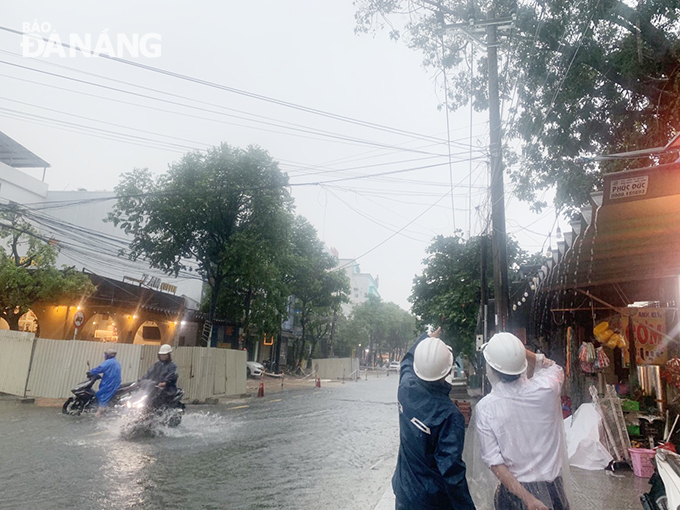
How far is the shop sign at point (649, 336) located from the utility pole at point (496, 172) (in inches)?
107

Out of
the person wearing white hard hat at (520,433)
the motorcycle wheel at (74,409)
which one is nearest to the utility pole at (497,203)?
the person wearing white hard hat at (520,433)

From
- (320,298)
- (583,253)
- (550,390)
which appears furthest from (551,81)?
(320,298)

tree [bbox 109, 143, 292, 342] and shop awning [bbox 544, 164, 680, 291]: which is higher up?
tree [bbox 109, 143, 292, 342]

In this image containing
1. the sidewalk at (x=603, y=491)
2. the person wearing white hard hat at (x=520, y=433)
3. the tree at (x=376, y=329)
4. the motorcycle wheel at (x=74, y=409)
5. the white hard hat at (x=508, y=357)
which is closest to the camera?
the person wearing white hard hat at (x=520, y=433)

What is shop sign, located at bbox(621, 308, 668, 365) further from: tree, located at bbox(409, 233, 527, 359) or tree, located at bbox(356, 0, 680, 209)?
tree, located at bbox(409, 233, 527, 359)

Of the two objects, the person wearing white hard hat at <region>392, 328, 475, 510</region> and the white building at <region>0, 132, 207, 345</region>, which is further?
the white building at <region>0, 132, 207, 345</region>

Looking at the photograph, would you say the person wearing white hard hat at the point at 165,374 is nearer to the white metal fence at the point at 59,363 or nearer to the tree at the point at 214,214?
the white metal fence at the point at 59,363

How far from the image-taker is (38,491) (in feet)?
17.4

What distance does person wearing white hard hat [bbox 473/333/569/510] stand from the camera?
2.88 meters

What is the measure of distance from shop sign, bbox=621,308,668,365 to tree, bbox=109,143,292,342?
17.1 m

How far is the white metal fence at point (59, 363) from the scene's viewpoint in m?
14.5

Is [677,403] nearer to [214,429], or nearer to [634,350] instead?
[634,350]

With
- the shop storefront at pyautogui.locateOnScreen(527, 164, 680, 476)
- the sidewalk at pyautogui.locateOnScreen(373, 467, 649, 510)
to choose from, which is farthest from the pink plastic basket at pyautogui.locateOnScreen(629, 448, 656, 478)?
the shop storefront at pyautogui.locateOnScreen(527, 164, 680, 476)

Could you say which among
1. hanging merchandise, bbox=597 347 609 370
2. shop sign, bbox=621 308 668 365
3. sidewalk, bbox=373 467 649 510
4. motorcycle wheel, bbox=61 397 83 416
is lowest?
motorcycle wheel, bbox=61 397 83 416
